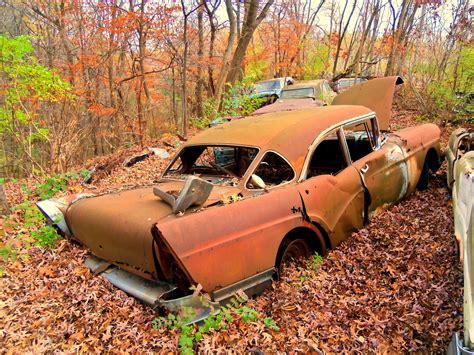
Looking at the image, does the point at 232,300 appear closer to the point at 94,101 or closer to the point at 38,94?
the point at 38,94

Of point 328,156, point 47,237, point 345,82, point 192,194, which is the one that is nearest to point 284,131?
point 192,194

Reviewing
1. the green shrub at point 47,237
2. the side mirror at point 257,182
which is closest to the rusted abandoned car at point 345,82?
the side mirror at point 257,182

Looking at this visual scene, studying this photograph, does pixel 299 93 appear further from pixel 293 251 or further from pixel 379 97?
pixel 293 251

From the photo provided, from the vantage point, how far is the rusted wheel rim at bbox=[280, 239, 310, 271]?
10.9 ft

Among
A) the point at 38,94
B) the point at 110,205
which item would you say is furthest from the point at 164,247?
the point at 38,94

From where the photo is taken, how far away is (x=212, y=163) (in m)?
4.05

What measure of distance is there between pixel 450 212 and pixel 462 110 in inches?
256

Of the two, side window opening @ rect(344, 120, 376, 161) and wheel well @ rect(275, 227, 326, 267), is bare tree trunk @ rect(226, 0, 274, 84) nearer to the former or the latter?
side window opening @ rect(344, 120, 376, 161)

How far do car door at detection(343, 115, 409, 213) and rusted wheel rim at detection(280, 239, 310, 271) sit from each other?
1100 mm

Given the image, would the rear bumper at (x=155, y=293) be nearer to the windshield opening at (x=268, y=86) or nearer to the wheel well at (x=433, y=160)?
the wheel well at (x=433, y=160)

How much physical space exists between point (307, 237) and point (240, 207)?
96 cm

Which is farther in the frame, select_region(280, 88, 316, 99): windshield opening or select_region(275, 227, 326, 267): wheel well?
select_region(280, 88, 316, 99): windshield opening

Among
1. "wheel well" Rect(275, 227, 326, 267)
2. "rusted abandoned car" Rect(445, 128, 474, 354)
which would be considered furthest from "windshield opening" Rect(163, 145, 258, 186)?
"rusted abandoned car" Rect(445, 128, 474, 354)

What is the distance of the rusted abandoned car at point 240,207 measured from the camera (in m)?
2.66
